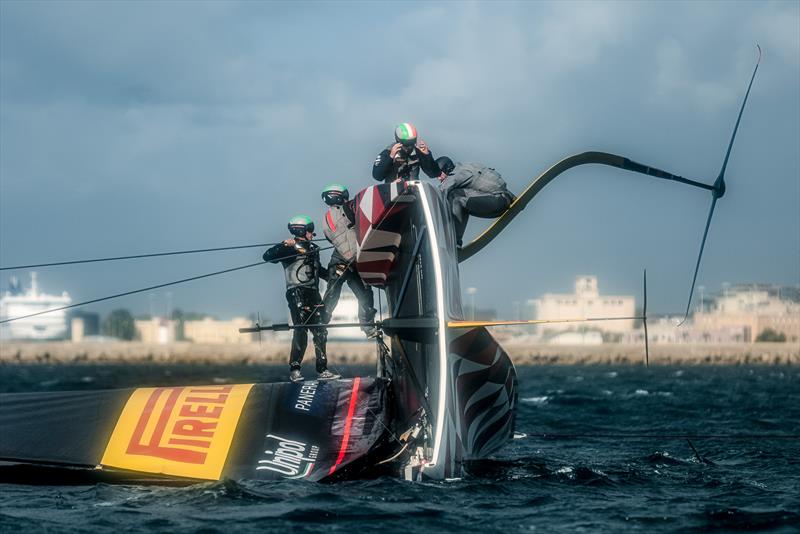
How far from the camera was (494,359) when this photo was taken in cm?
1052

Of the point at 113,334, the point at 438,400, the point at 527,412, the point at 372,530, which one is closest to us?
the point at 372,530

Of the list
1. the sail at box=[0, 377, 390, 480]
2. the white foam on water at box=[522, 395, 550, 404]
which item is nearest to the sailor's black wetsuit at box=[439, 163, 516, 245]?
the sail at box=[0, 377, 390, 480]

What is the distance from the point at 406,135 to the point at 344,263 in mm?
1670

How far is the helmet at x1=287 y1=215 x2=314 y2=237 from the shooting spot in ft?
41.2

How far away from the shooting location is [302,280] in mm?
12539

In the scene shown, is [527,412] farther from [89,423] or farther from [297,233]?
[89,423]

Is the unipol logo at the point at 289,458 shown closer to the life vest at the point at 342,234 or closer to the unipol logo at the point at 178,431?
the unipol logo at the point at 178,431

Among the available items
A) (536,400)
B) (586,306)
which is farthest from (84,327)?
(536,400)

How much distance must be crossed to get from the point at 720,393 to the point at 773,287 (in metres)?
76.0

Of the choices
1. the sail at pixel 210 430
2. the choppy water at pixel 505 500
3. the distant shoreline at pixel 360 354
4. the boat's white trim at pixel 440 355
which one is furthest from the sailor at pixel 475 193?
the distant shoreline at pixel 360 354

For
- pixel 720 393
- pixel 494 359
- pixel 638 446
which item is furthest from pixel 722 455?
pixel 720 393

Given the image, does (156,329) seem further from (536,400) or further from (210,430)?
(210,430)

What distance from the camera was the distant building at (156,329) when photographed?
14450cm

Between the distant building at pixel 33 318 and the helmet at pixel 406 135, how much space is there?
13682 cm
